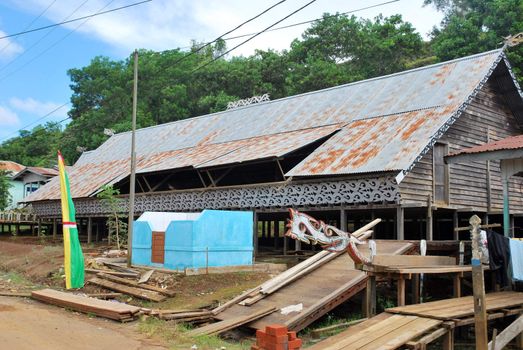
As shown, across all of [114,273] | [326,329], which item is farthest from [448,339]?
[114,273]

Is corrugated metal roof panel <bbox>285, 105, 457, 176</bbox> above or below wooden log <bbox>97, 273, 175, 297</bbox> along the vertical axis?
above

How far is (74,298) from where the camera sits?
491 inches

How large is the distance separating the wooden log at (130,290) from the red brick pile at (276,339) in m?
6.77

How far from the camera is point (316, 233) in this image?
7.78 meters

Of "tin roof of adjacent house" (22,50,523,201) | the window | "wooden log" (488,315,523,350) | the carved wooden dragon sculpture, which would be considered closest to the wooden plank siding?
the window

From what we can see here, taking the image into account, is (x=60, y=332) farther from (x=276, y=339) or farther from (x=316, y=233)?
(x=316, y=233)

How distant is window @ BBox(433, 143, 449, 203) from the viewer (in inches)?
714

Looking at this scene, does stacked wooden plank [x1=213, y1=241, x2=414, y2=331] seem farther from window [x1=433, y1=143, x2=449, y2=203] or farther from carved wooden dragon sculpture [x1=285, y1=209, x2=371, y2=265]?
window [x1=433, y1=143, x2=449, y2=203]

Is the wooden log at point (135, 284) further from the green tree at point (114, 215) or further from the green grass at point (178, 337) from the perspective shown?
the green tree at point (114, 215)

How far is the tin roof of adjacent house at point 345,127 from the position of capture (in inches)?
671

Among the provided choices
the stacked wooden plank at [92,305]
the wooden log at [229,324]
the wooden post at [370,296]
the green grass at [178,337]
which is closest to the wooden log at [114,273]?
the stacked wooden plank at [92,305]

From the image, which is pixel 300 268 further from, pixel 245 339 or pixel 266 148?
pixel 266 148

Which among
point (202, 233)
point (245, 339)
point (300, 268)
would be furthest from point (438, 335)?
point (202, 233)

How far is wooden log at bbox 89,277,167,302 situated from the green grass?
239 centimetres
